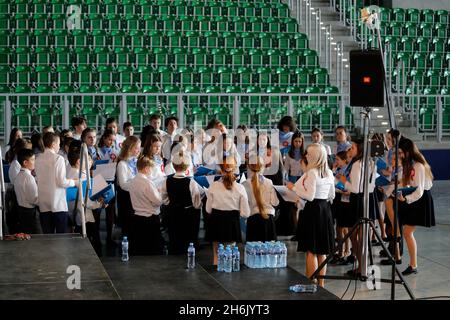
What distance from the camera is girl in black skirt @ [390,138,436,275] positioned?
1047 cm

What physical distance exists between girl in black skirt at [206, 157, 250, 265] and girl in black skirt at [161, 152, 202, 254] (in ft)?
2.26

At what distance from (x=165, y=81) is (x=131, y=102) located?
309 centimetres

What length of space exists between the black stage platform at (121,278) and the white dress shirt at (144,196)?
114 cm

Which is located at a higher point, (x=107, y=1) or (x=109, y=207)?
(x=107, y=1)

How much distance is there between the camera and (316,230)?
9516 mm

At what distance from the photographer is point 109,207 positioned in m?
12.4

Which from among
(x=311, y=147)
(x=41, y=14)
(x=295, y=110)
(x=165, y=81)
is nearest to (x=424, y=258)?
(x=311, y=147)

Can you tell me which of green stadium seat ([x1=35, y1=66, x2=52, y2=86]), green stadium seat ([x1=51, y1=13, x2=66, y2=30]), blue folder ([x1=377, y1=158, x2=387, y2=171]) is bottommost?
blue folder ([x1=377, y1=158, x2=387, y2=171])

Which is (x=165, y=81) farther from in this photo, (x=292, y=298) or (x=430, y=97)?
(x=292, y=298)

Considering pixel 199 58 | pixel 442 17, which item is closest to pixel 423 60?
pixel 442 17

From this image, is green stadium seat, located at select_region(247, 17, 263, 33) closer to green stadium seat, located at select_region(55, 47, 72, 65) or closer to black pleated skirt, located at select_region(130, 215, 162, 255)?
green stadium seat, located at select_region(55, 47, 72, 65)

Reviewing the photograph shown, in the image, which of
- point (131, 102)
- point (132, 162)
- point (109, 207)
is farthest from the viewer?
point (131, 102)

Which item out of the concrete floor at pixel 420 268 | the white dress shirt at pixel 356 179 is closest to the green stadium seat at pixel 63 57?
the concrete floor at pixel 420 268

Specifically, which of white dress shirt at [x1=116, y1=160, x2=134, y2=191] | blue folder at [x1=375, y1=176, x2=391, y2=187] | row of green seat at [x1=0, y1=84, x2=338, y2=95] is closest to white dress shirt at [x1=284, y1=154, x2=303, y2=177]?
blue folder at [x1=375, y1=176, x2=391, y2=187]
